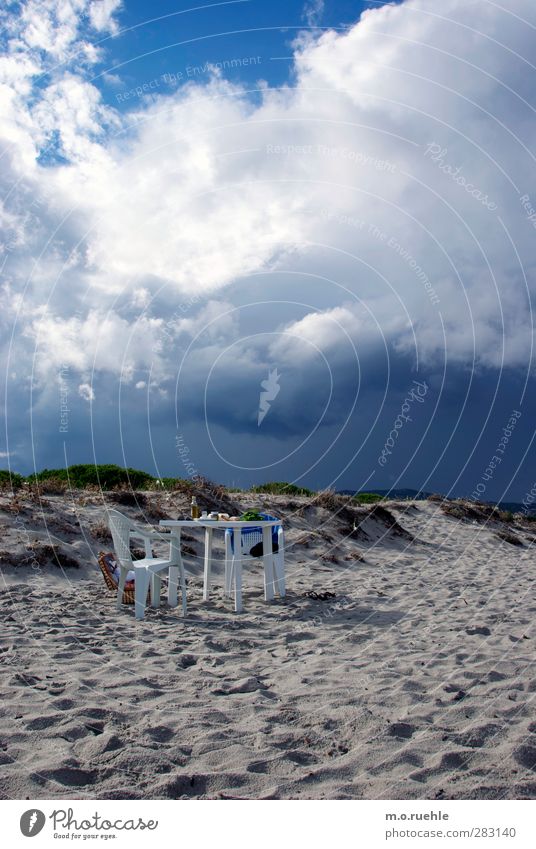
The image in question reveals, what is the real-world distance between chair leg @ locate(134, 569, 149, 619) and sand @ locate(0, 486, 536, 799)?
13 centimetres

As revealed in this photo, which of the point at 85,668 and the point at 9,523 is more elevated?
the point at 9,523

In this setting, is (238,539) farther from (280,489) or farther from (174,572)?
(280,489)

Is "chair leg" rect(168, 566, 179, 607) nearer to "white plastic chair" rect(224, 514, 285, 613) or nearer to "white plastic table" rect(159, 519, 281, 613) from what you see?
"white plastic table" rect(159, 519, 281, 613)

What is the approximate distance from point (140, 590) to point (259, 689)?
113 inches

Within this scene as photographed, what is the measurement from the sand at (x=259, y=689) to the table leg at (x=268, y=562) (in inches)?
8.9

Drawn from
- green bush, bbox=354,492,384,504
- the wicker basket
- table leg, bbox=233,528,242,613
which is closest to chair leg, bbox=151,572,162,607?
the wicker basket

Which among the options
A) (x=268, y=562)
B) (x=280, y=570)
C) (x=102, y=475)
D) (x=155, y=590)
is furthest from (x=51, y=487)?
(x=280, y=570)

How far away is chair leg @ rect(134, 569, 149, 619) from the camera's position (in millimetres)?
7484

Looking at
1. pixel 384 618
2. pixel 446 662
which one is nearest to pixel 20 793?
pixel 446 662

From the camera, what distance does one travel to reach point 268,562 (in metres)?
8.91
